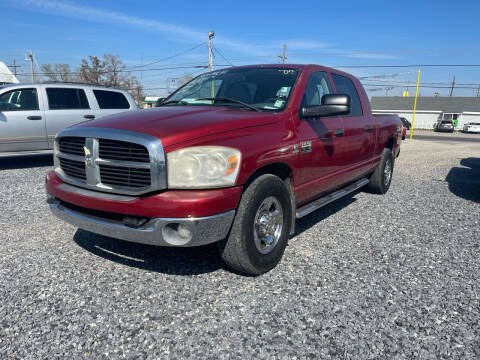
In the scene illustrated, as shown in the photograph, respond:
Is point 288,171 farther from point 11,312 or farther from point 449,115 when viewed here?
point 449,115

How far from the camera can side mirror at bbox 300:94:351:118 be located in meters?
3.29

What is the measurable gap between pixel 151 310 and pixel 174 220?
26.3 inches

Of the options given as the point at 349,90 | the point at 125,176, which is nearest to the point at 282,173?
the point at 125,176

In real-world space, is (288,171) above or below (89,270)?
above

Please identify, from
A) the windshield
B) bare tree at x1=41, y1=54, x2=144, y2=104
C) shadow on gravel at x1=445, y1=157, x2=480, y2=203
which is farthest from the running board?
bare tree at x1=41, y1=54, x2=144, y2=104

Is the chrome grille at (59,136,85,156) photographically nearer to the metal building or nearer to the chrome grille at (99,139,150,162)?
the chrome grille at (99,139,150,162)

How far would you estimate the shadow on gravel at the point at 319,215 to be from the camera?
165 inches

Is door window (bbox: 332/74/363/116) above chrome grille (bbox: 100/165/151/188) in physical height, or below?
above

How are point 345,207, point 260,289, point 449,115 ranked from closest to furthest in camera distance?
point 260,289 < point 345,207 < point 449,115

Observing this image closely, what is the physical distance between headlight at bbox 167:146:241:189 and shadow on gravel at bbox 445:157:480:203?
5.14 m

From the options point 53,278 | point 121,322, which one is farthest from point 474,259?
point 53,278

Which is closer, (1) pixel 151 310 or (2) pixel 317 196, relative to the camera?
(1) pixel 151 310

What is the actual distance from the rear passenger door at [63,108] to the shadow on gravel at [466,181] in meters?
7.93

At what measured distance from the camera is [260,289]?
274cm
